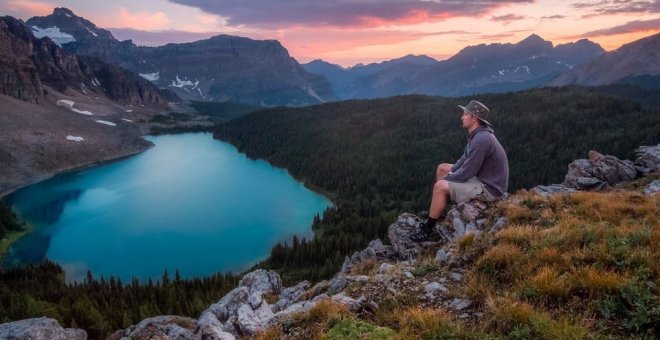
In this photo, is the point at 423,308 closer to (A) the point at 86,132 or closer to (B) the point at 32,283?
(B) the point at 32,283

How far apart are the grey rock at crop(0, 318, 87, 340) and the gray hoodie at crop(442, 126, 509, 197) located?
1486 cm

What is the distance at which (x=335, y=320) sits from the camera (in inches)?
303

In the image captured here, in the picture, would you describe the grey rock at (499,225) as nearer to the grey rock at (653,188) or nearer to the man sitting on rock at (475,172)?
the man sitting on rock at (475,172)

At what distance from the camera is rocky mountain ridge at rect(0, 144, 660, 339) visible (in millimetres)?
8328

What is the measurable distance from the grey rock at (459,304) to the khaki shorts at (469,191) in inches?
218

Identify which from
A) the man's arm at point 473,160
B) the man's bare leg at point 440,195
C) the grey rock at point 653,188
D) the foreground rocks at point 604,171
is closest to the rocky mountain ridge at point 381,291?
the grey rock at point 653,188

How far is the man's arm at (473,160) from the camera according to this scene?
12988 mm

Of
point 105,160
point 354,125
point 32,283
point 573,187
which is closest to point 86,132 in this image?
point 105,160

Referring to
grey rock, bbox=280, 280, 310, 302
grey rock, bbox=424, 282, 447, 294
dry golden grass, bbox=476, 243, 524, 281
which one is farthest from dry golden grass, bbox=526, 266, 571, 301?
grey rock, bbox=280, 280, 310, 302

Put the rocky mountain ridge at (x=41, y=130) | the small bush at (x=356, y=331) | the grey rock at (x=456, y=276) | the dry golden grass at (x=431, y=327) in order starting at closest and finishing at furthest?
the dry golden grass at (x=431, y=327)
the small bush at (x=356, y=331)
the grey rock at (x=456, y=276)
the rocky mountain ridge at (x=41, y=130)

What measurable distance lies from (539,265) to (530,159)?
129m

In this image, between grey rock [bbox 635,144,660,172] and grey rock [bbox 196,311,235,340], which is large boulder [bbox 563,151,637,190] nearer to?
grey rock [bbox 635,144,660,172]

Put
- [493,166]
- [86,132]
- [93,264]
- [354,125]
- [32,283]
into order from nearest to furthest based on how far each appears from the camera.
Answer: [493,166], [32,283], [93,264], [86,132], [354,125]

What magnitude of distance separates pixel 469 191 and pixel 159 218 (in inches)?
3039
